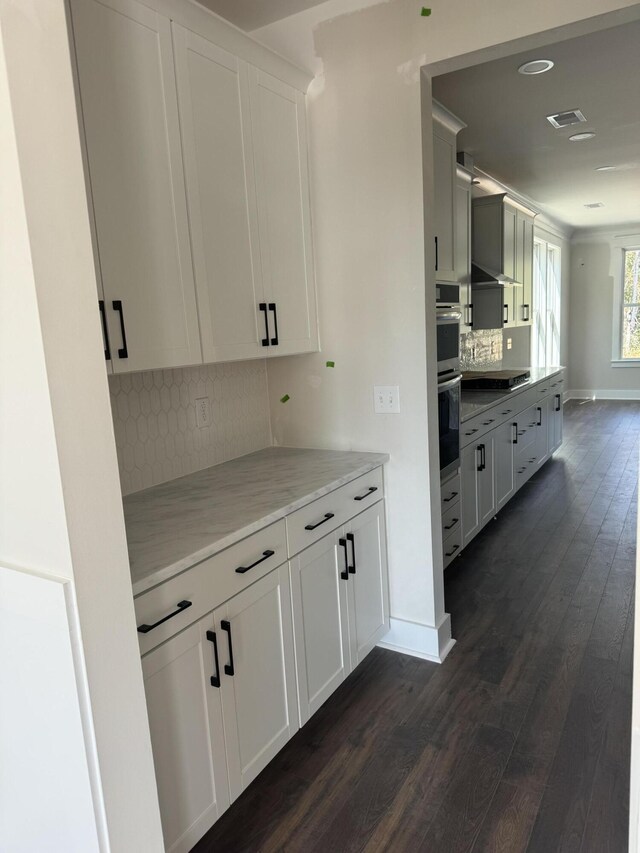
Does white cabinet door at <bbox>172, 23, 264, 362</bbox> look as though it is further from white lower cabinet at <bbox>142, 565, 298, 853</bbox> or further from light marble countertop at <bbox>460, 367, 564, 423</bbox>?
light marble countertop at <bbox>460, 367, 564, 423</bbox>

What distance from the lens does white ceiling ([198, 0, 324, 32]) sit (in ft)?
7.48

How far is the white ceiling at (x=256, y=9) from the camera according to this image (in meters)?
2.28

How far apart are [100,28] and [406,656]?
2.56m

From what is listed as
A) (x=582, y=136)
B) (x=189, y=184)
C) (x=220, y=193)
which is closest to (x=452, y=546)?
(x=220, y=193)

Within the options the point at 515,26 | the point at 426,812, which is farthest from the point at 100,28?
the point at 426,812

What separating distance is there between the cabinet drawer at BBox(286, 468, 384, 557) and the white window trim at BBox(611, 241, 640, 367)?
8056mm

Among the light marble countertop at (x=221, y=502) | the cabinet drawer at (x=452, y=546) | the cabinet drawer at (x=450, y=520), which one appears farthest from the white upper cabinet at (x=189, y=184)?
the cabinet drawer at (x=452, y=546)

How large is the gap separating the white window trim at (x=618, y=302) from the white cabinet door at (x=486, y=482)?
6295 millimetres

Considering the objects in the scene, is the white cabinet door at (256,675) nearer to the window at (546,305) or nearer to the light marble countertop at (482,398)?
the light marble countertop at (482,398)

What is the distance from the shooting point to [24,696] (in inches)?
51.2

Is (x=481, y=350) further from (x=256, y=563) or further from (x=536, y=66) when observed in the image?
(x=256, y=563)

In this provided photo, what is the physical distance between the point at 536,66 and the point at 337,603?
2.65 metres

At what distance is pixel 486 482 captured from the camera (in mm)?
3994

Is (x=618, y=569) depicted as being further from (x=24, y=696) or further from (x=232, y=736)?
(x=24, y=696)
